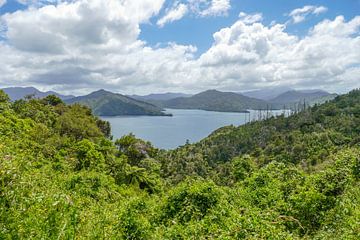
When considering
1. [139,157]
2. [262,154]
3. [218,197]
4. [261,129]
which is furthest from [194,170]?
[218,197]

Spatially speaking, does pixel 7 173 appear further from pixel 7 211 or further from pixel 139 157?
pixel 139 157

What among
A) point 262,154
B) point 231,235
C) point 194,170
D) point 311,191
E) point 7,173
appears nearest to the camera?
point 7,173

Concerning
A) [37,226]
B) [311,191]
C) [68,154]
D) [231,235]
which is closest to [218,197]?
[311,191]

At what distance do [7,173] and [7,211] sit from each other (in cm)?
66

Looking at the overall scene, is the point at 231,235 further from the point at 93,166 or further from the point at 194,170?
the point at 194,170

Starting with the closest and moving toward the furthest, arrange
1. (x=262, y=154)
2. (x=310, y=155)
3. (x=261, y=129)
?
(x=310, y=155) < (x=262, y=154) < (x=261, y=129)

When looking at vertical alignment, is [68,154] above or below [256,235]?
below

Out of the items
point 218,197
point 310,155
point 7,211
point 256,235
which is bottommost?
point 310,155

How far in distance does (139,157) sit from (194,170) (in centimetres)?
2726

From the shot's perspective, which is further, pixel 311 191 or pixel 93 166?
pixel 93 166

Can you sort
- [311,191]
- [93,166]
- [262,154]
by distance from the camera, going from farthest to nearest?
1. [262,154]
2. [93,166]
3. [311,191]

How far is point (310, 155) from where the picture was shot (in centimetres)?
6059

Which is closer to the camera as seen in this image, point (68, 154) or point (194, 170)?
point (68, 154)

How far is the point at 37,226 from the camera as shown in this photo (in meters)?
5.25
